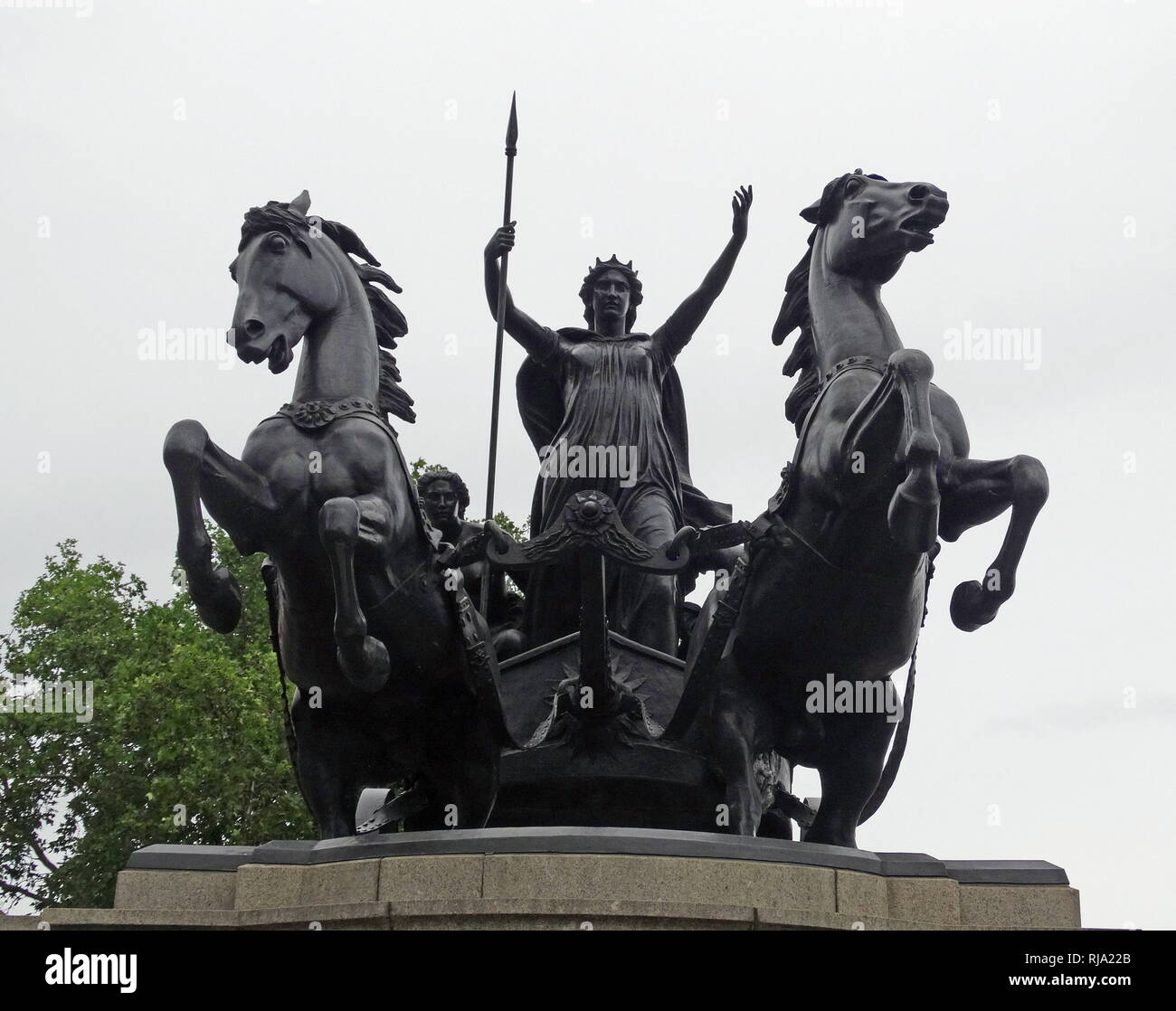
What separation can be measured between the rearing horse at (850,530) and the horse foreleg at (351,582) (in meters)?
1.93

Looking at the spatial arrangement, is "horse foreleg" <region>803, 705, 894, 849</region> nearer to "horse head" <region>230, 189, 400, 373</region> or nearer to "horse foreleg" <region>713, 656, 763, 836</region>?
"horse foreleg" <region>713, 656, 763, 836</region>

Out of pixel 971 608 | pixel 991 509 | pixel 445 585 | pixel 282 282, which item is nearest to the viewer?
pixel 991 509

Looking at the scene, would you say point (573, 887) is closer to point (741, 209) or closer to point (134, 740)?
point (741, 209)

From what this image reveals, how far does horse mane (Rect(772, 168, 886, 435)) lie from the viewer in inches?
379

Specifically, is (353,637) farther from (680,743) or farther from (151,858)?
(680,743)

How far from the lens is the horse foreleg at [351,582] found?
8492 mm

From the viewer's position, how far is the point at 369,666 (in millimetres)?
8734

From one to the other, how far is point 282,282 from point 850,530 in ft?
11.3

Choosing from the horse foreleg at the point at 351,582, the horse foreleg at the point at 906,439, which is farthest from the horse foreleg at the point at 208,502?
the horse foreleg at the point at 906,439

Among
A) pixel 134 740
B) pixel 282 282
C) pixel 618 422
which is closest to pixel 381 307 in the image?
pixel 282 282

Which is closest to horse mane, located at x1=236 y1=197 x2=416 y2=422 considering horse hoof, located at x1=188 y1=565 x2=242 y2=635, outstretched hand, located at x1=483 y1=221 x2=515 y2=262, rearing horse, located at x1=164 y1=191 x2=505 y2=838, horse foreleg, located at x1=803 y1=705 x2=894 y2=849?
rearing horse, located at x1=164 y1=191 x2=505 y2=838

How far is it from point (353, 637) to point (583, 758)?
1872mm

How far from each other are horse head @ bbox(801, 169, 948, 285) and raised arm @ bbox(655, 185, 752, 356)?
145cm

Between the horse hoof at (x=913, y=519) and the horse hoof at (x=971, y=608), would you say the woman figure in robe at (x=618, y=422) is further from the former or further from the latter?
the horse hoof at (x=913, y=519)
